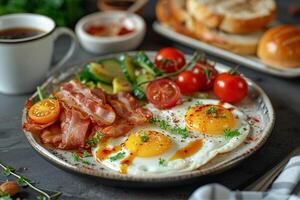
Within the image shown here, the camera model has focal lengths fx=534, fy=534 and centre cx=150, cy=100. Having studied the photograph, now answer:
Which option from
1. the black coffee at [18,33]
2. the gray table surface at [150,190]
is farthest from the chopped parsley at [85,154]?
the black coffee at [18,33]

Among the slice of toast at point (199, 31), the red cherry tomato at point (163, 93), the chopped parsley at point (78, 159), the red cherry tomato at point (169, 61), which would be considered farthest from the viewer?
the slice of toast at point (199, 31)

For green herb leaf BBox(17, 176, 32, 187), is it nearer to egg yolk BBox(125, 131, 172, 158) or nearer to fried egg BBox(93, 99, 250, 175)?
fried egg BBox(93, 99, 250, 175)

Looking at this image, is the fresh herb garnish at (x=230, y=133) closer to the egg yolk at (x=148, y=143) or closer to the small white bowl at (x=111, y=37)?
the egg yolk at (x=148, y=143)

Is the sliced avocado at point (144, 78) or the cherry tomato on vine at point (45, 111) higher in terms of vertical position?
the cherry tomato on vine at point (45, 111)

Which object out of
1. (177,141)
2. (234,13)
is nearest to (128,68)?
(177,141)

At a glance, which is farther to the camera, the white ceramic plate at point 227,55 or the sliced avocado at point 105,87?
the white ceramic plate at point 227,55

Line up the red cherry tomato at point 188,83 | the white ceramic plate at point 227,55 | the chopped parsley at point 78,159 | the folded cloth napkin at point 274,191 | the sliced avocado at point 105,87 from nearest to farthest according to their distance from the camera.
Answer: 1. the folded cloth napkin at point 274,191
2. the chopped parsley at point 78,159
3. the red cherry tomato at point 188,83
4. the sliced avocado at point 105,87
5. the white ceramic plate at point 227,55

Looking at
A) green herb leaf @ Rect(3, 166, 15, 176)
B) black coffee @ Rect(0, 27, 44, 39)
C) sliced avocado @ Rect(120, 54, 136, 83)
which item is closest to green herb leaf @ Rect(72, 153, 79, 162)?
green herb leaf @ Rect(3, 166, 15, 176)
